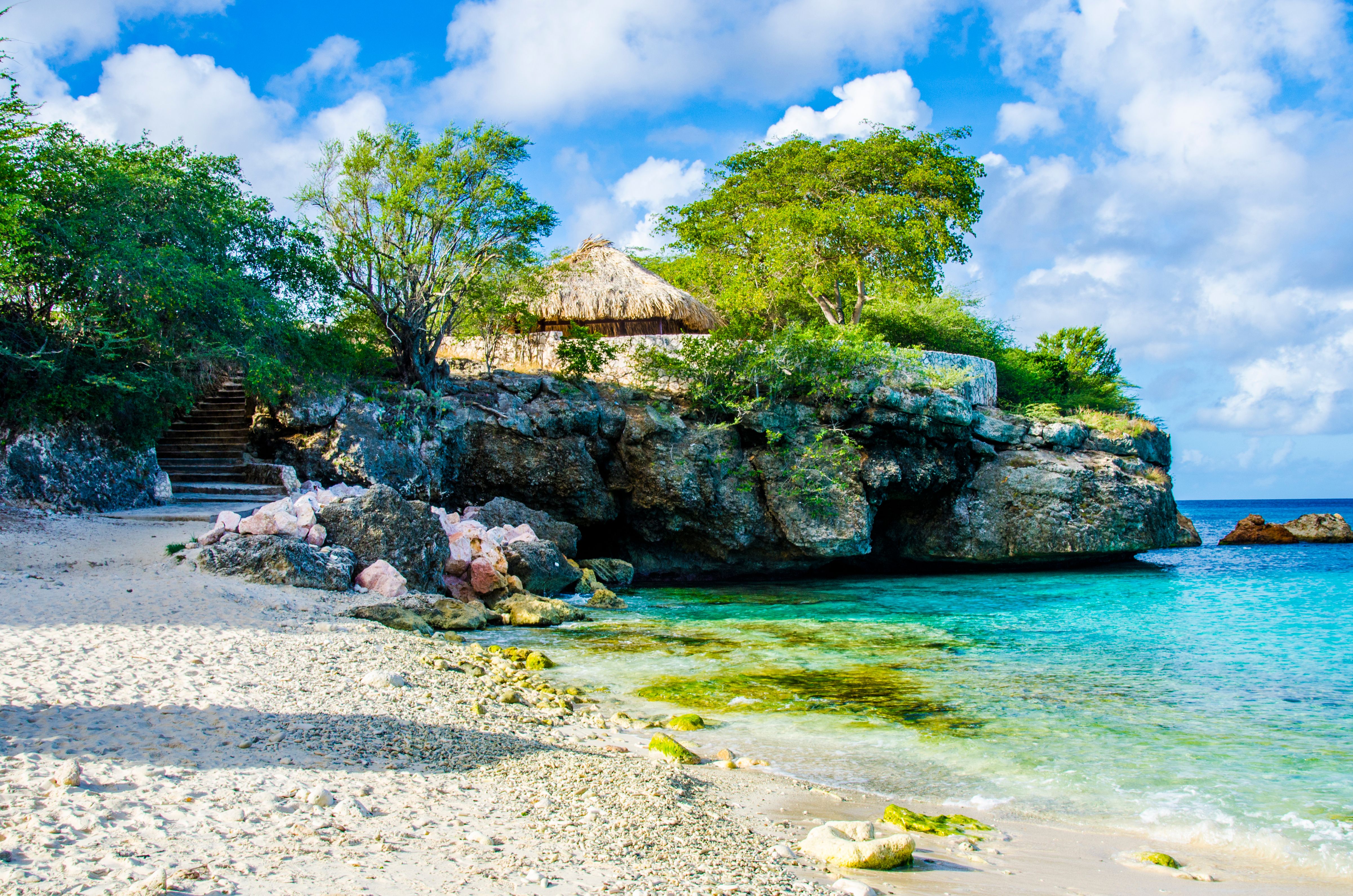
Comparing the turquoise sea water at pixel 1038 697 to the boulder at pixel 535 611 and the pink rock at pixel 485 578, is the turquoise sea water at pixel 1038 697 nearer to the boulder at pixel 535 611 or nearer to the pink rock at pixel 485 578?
the boulder at pixel 535 611

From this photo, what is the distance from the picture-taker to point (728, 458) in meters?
18.4

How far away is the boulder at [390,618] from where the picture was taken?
29.9 feet

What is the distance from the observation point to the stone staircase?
566 inches

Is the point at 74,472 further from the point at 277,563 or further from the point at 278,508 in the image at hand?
the point at 277,563

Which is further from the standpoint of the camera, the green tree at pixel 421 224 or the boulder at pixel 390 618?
the green tree at pixel 421 224

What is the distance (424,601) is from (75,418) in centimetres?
725

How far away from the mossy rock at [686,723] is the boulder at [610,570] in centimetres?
1022

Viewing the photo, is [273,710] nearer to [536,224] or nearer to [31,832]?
[31,832]

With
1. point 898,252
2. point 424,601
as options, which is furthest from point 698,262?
point 424,601

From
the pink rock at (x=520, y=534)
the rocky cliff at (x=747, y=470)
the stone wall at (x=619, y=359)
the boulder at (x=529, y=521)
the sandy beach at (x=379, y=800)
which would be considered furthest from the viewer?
the stone wall at (x=619, y=359)

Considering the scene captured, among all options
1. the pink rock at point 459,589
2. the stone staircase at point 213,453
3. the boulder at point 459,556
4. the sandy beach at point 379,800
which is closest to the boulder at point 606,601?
the pink rock at point 459,589

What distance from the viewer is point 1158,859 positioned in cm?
421

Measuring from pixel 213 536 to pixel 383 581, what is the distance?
2.15 m

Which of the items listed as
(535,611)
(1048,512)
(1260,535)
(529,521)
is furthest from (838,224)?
(1260,535)
